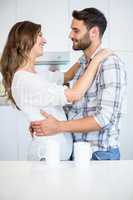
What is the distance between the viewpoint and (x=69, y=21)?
3.44 m

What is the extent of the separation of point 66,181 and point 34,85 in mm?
535

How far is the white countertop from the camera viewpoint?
110 cm

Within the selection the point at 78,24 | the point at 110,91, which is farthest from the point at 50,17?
the point at 110,91

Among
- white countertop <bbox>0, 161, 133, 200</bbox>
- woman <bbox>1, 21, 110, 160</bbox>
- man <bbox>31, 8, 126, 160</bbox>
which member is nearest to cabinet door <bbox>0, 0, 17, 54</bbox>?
woman <bbox>1, 21, 110, 160</bbox>

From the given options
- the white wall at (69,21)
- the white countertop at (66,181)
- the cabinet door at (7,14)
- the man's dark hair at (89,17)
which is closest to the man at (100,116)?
the white countertop at (66,181)

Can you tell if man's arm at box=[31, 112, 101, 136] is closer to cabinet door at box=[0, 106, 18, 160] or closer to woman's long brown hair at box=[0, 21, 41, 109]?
woman's long brown hair at box=[0, 21, 41, 109]

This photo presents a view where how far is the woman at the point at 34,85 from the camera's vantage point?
1.63 metres

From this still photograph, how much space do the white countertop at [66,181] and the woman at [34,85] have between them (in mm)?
191

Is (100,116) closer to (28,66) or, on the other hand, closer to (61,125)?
(61,125)

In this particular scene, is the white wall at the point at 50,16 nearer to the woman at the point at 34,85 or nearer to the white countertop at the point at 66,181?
the woman at the point at 34,85

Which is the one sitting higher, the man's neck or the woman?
the man's neck

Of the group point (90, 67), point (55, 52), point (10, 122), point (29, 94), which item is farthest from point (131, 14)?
point (29, 94)

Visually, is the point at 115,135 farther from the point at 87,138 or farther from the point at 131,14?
the point at 131,14

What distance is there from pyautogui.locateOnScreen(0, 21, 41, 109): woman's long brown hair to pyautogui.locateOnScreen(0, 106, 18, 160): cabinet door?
5.77 feet
